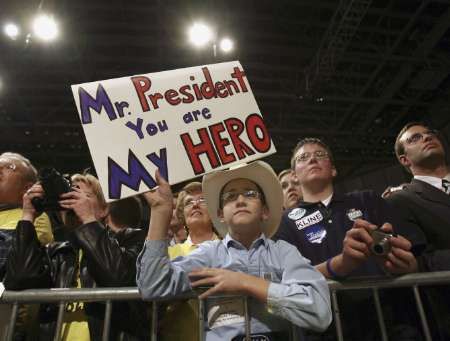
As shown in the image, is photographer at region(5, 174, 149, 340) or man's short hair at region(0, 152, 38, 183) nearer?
photographer at region(5, 174, 149, 340)

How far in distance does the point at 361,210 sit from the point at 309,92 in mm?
5089

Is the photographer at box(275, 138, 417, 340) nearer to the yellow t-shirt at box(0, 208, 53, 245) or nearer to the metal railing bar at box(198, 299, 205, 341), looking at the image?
the metal railing bar at box(198, 299, 205, 341)

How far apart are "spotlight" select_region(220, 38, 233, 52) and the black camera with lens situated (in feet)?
15.4

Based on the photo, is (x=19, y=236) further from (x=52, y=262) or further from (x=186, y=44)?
(x=186, y=44)

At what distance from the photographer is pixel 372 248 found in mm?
1327

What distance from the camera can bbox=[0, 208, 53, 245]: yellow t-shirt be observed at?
5.95ft

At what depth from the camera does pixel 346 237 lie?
1389 millimetres

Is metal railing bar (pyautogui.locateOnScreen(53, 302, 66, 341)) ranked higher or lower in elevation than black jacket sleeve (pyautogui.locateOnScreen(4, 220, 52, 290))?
lower

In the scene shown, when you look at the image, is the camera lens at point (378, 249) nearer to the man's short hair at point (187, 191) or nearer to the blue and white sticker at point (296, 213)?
the blue and white sticker at point (296, 213)

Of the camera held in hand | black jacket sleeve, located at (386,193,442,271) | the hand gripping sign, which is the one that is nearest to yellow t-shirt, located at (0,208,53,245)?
the hand gripping sign

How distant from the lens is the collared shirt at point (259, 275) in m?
1.12

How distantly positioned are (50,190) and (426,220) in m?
1.84

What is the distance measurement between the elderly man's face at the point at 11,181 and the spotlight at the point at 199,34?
156 inches

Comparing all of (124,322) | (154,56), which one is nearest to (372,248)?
(124,322)
